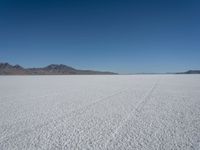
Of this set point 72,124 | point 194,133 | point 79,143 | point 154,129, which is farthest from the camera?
point 72,124

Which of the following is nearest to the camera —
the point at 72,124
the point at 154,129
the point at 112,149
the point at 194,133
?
the point at 112,149

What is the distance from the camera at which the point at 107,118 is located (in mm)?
4652

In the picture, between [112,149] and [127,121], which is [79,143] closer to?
[112,149]

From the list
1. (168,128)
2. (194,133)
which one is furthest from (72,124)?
(194,133)

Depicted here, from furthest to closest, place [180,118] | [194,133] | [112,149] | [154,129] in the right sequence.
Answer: [180,118], [154,129], [194,133], [112,149]

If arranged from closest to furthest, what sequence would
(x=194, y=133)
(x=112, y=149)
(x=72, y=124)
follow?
(x=112, y=149) < (x=194, y=133) < (x=72, y=124)

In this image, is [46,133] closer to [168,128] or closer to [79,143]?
[79,143]

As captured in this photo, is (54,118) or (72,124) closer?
(72,124)

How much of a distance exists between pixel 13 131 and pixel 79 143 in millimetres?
1455

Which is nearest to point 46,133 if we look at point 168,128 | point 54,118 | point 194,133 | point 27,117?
point 54,118

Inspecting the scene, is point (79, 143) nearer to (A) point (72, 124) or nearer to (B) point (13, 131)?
(A) point (72, 124)

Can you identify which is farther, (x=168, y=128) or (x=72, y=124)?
(x=72, y=124)

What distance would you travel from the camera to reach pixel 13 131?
3.68 metres

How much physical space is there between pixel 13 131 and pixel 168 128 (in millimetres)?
3084
